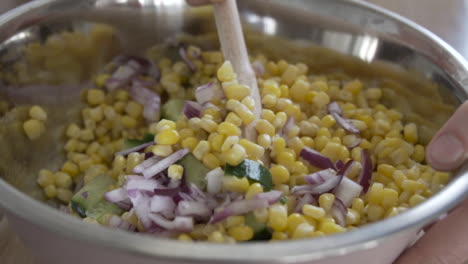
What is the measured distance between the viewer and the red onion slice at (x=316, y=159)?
1454 millimetres

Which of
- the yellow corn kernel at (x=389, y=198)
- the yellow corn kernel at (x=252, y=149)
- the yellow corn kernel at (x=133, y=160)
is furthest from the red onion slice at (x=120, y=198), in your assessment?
the yellow corn kernel at (x=389, y=198)

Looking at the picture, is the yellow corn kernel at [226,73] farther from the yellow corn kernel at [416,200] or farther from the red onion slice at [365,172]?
the yellow corn kernel at [416,200]

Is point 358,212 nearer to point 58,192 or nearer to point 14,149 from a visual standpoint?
point 58,192

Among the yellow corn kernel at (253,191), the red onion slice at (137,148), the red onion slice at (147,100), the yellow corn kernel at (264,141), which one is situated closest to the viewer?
the yellow corn kernel at (253,191)

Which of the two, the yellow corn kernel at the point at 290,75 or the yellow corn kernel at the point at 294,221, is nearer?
the yellow corn kernel at the point at 294,221

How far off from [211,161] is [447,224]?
1.91 ft

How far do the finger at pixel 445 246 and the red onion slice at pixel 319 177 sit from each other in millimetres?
268

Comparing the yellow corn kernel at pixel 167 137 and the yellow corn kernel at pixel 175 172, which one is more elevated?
the yellow corn kernel at pixel 167 137

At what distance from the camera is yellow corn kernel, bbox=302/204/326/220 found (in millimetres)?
1186

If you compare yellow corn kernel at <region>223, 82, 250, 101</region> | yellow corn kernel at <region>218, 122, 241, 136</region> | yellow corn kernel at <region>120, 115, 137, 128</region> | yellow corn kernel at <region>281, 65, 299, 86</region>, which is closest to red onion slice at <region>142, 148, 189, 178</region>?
yellow corn kernel at <region>218, 122, 241, 136</region>

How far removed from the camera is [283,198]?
1.25 metres

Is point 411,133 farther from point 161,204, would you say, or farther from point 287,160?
point 161,204

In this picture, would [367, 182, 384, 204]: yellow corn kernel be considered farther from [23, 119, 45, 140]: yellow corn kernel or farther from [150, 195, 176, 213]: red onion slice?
[23, 119, 45, 140]: yellow corn kernel

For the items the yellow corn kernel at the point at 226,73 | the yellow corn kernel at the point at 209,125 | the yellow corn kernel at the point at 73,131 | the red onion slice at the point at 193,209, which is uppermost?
the yellow corn kernel at the point at 226,73
